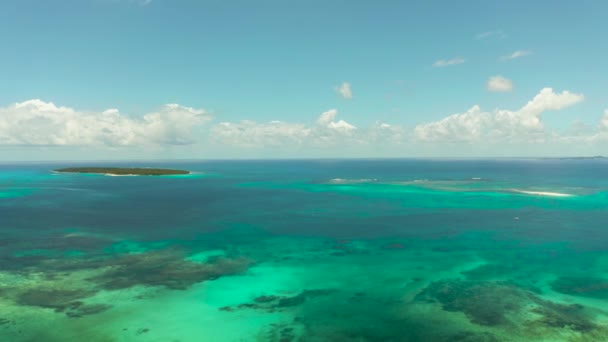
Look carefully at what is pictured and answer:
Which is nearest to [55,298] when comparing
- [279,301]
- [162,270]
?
[162,270]

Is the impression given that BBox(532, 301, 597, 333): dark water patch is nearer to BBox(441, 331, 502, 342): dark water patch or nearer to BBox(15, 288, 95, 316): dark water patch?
BBox(441, 331, 502, 342): dark water patch

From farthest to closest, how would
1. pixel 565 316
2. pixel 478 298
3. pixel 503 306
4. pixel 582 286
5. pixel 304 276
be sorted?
pixel 304 276 < pixel 582 286 < pixel 478 298 < pixel 503 306 < pixel 565 316

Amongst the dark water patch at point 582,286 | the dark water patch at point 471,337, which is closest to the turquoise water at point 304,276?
the dark water patch at point 471,337

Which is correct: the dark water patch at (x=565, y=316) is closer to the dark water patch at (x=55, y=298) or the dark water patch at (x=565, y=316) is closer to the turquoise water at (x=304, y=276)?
the turquoise water at (x=304, y=276)

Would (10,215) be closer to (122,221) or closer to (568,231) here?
(122,221)

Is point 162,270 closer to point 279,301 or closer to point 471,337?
point 279,301

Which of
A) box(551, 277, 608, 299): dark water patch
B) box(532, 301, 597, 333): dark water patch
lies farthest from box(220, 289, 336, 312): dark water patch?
box(551, 277, 608, 299): dark water patch

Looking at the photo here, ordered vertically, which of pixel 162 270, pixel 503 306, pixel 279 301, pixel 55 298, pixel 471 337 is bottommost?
pixel 471 337

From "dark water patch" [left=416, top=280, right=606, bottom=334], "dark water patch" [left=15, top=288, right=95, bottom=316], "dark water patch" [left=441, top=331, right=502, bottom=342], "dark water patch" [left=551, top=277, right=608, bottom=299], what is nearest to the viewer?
"dark water patch" [left=441, top=331, right=502, bottom=342]

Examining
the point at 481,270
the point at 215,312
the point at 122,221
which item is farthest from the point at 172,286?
the point at 122,221
